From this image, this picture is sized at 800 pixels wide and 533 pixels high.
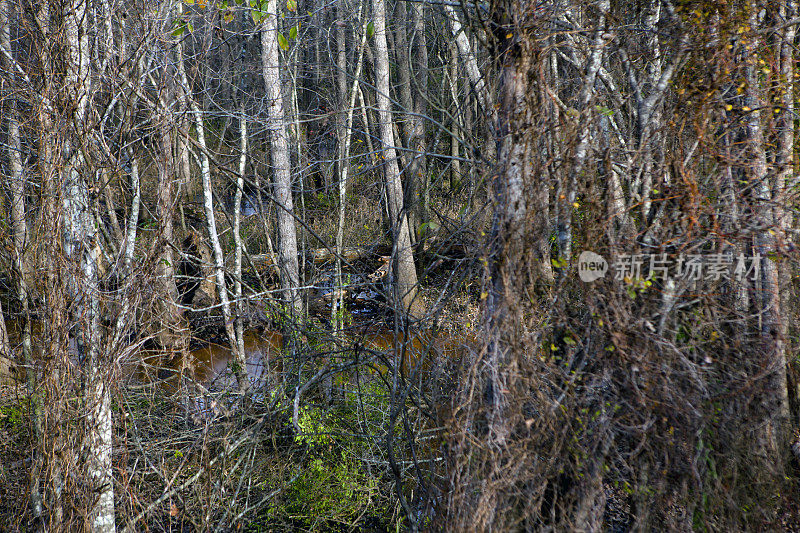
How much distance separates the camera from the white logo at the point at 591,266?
11.6 ft

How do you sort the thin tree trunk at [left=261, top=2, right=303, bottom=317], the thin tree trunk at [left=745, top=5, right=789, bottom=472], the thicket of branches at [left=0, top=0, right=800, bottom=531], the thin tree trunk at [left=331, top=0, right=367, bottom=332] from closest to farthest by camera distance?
the thicket of branches at [left=0, top=0, right=800, bottom=531]
the thin tree trunk at [left=745, top=5, right=789, bottom=472]
the thin tree trunk at [left=331, top=0, right=367, bottom=332]
the thin tree trunk at [left=261, top=2, right=303, bottom=317]

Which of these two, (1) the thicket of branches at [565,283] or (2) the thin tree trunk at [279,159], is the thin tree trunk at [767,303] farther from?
(2) the thin tree trunk at [279,159]

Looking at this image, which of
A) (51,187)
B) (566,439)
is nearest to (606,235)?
(566,439)

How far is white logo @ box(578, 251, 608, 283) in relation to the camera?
355cm

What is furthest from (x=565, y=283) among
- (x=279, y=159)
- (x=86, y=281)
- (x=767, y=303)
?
(x=279, y=159)

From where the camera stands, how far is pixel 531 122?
3.41 m

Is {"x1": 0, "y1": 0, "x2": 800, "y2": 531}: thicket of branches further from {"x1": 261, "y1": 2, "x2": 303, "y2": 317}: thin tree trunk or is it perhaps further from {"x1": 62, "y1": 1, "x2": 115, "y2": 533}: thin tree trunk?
{"x1": 261, "y1": 2, "x2": 303, "y2": 317}: thin tree trunk

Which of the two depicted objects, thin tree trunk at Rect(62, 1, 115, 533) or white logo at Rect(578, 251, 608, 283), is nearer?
white logo at Rect(578, 251, 608, 283)

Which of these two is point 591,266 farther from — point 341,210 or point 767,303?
point 341,210

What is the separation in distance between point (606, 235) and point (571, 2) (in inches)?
63.0

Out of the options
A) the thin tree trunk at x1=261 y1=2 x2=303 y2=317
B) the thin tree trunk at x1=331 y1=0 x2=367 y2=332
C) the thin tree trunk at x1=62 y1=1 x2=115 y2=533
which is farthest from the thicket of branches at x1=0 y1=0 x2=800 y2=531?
the thin tree trunk at x1=261 y1=2 x2=303 y2=317

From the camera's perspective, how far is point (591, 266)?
11.7ft

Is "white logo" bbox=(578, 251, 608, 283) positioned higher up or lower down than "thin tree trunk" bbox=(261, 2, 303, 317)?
lower down

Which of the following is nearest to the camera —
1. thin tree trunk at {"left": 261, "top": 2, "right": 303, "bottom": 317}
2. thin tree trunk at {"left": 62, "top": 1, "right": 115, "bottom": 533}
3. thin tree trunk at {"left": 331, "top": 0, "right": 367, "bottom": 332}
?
thin tree trunk at {"left": 62, "top": 1, "right": 115, "bottom": 533}
